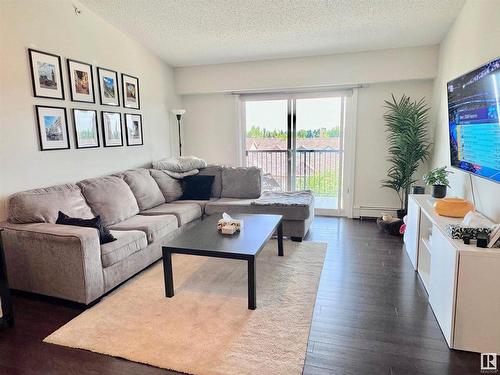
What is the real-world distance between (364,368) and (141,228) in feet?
7.12

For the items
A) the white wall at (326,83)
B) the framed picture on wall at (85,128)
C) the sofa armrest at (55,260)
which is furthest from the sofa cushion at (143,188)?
the white wall at (326,83)

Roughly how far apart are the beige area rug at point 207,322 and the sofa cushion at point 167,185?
52.6 inches

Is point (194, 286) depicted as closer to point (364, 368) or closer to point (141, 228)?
point (141, 228)

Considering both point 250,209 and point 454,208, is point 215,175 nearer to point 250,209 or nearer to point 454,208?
point 250,209

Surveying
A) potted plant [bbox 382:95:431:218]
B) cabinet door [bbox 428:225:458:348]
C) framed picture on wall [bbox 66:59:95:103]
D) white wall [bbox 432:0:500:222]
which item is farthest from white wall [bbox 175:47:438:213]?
cabinet door [bbox 428:225:458:348]

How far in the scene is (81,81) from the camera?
11.3 feet

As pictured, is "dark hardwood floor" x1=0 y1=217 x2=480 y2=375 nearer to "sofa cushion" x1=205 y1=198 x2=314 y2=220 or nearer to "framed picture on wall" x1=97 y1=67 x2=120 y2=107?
"sofa cushion" x1=205 y1=198 x2=314 y2=220

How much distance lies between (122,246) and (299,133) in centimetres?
331

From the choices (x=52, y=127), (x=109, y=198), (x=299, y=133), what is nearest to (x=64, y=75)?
(x=52, y=127)

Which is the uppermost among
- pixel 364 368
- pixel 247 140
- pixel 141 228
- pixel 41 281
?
pixel 247 140

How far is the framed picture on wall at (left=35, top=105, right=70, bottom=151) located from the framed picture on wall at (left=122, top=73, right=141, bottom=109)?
100 centimetres

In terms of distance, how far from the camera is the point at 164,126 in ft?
16.6

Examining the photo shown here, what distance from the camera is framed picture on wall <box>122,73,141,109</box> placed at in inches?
161

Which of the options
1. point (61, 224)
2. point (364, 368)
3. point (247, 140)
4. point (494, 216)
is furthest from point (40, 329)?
point (247, 140)
